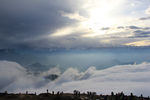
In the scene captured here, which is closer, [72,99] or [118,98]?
[72,99]

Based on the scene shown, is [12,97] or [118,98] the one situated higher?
[12,97]

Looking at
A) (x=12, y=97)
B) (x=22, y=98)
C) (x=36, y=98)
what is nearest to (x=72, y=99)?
(x=36, y=98)

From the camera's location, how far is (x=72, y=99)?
59969mm

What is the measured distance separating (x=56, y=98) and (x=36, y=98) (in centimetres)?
1063

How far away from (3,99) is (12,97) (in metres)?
4.18

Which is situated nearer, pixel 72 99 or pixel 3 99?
pixel 3 99

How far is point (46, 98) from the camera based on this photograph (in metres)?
61.6

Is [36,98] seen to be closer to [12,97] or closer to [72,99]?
[12,97]

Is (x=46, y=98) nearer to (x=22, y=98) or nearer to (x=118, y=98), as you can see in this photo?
(x=22, y=98)

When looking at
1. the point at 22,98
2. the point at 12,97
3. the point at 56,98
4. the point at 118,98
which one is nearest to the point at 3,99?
the point at 12,97

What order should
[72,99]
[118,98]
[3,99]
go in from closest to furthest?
1. [3,99]
2. [72,99]
3. [118,98]

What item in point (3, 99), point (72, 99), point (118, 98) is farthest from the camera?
point (118, 98)

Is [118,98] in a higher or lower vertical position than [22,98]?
lower

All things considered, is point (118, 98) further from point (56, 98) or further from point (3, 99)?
point (3, 99)
